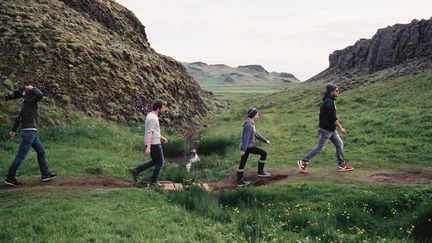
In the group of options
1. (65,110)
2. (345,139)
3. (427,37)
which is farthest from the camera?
(427,37)

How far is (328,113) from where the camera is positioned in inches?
675

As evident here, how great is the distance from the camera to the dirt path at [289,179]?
620 inches

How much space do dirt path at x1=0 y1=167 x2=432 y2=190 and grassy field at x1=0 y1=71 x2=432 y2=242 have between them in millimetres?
157

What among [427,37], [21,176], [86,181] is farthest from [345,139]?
[427,37]

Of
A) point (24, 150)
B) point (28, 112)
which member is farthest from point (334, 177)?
point (28, 112)

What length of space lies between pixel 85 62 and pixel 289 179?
2343 cm

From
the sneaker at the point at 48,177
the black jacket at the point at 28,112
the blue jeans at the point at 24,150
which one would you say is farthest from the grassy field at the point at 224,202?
the black jacket at the point at 28,112

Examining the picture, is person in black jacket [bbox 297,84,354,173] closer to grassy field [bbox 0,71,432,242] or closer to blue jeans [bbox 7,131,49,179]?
grassy field [bbox 0,71,432,242]

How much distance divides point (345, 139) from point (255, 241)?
1532cm

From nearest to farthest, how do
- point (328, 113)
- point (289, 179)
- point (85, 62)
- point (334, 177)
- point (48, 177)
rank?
point (48, 177) → point (334, 177) → point (289, 179) → point (328, 113) → point (85, 62)

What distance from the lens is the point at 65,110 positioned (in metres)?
29.3

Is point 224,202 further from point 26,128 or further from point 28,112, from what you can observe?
point 28,112

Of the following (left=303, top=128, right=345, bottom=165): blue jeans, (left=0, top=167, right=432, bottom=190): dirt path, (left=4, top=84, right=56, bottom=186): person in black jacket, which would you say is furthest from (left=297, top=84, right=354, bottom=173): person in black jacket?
(left=4, top=84, right=56, bottom=186): person in black jacket

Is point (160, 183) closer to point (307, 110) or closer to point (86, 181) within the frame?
point (86, 181)
